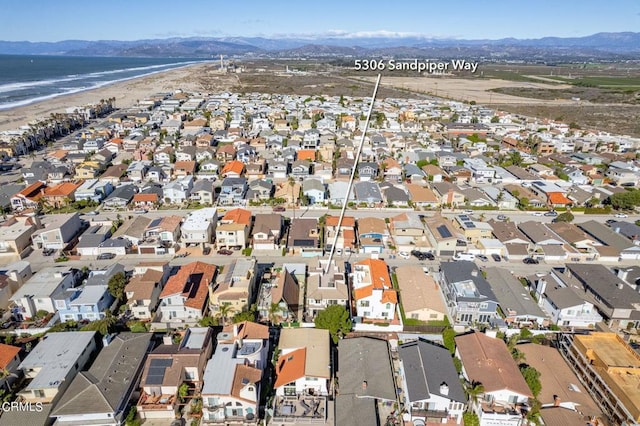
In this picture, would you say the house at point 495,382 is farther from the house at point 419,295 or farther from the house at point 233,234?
the house at point 233,234

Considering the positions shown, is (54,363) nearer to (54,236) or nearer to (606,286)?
(54,236)

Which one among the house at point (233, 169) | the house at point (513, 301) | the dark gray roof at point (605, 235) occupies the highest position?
the house at point (233, 169)

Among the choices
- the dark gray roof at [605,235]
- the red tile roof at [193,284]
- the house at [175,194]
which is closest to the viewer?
the red tile roof at [193,284]

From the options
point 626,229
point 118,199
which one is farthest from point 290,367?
point 626,229

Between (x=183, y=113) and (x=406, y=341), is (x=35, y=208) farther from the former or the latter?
(x=183, y=113)

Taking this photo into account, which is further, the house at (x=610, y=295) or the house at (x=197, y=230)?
the house at (x=197, y=230)

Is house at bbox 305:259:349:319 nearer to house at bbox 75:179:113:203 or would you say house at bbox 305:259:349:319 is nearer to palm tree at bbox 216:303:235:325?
palm tree at bbox 216:303:235:325

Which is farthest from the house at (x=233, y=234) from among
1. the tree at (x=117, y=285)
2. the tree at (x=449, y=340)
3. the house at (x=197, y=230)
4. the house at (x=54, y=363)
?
the tree at (x=449, y=340)

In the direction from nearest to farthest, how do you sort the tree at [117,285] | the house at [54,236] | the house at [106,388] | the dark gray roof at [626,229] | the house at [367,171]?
the house at [106,388] < the tree at [117,285] < the house at [54,236] < the dark gray roof at [626,229] < the house at [367,171]
